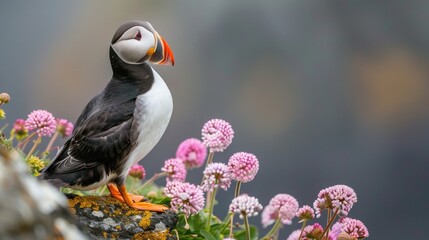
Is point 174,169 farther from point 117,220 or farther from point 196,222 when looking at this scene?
point 117,220

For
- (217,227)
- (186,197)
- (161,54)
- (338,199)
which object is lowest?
(217,227)

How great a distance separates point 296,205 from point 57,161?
669mm

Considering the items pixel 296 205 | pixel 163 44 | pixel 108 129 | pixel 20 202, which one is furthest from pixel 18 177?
pixel 296 205

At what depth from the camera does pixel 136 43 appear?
1623mm

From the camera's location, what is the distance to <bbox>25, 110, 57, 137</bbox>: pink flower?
6.21 ft

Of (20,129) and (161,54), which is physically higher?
(161,54)

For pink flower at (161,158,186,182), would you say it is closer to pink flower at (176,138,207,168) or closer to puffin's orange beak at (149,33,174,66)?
pink flower at (176,138,207,168)

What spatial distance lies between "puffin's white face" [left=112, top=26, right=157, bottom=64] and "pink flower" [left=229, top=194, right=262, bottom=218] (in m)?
0.44

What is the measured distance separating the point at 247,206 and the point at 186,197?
211 millimetres

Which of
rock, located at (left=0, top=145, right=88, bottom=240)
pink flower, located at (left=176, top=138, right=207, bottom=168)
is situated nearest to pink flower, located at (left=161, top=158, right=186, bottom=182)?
pink flower, located at (left=176, top=138, right=207, bottom=168)

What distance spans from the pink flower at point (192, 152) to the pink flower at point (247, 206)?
602mm

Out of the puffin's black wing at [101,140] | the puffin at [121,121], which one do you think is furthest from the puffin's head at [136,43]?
the puffin's black wing at [101,140]

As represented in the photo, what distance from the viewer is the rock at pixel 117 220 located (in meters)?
1.55

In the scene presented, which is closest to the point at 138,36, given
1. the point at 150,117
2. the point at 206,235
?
the point at 150,117
